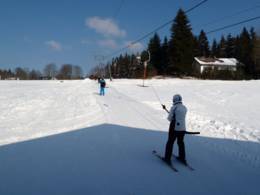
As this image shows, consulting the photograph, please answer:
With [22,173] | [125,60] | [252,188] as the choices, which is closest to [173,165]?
[252,188]

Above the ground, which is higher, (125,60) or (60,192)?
(125,60)

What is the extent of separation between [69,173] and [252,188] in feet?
13.7

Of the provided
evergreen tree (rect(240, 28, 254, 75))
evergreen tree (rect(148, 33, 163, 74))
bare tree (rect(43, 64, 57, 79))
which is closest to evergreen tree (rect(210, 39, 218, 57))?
evergreen tree (rect(240, 28, 254, 75))

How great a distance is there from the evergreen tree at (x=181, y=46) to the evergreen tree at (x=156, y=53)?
36.2 feet

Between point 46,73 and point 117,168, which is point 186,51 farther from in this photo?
point 46,73

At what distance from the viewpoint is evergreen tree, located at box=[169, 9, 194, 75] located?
57.4m

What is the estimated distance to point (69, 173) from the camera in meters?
6.09

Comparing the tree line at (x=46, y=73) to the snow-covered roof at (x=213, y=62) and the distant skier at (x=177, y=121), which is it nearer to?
the snow-covered roof at (x=213, y=62)

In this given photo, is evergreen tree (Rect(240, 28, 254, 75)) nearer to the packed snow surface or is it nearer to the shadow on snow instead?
the packed snow surface

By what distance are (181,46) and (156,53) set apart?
52.8 feet

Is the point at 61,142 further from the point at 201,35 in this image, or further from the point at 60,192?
the point at 201,35

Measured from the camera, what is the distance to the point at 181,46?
57.5 m

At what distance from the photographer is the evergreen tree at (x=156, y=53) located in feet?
233

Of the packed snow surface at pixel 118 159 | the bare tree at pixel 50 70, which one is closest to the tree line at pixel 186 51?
the packed snow surface at pixel 118 159
